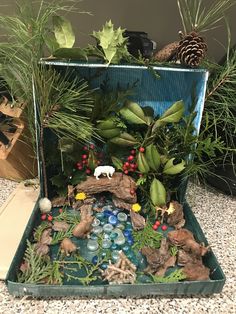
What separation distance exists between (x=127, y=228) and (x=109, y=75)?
30 cm

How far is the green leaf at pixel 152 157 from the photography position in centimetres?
64

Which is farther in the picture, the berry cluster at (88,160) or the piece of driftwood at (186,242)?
the berry cluster at (88,160)

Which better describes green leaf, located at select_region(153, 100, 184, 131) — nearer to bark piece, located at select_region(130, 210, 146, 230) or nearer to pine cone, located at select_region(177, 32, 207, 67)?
pine cone, located at select_region(177, 32, 207, 67)

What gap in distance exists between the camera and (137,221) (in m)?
0.64

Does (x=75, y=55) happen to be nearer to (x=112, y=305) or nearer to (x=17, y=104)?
(x=17, y=104)

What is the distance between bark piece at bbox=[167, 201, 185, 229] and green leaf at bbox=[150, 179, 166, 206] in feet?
0.09

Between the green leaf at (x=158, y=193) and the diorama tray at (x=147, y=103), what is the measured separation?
7 centimetres

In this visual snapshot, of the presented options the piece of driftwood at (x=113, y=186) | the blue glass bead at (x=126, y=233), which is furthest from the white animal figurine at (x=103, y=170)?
the blue glass bead at (x=126, y=233)

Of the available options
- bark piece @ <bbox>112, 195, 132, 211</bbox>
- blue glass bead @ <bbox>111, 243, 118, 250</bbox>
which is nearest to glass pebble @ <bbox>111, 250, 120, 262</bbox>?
blue glass bead @ <bbox>111, 243, 118, 250</bbox>

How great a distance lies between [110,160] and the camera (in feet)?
2.32

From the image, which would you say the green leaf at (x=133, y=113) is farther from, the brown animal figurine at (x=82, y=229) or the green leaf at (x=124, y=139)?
the brown animal figurine at (x=82, y=229)

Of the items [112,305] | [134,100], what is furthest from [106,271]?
[134,100]

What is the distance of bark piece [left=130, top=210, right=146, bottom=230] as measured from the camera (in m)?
0.63

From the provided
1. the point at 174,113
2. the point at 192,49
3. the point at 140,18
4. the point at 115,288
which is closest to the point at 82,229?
the point at 115,288
